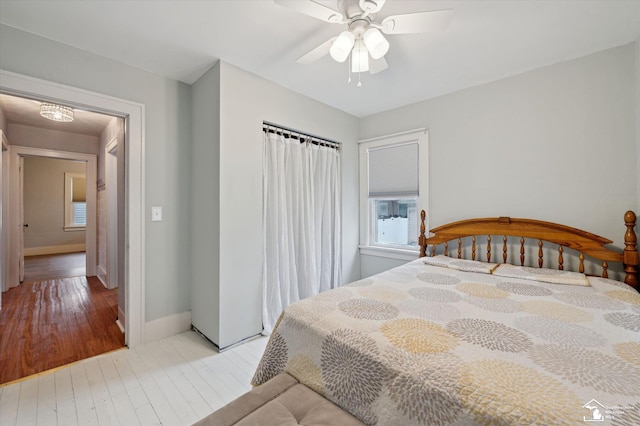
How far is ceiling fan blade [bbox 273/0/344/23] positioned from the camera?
127 centimetres

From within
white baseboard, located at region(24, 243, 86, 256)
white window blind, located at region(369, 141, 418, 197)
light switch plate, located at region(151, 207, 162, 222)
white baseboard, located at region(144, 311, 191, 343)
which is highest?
white window blind, located at region(369, 141, 418, 197)

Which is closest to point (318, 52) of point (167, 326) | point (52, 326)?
point (167, 326)

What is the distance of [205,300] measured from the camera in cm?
236

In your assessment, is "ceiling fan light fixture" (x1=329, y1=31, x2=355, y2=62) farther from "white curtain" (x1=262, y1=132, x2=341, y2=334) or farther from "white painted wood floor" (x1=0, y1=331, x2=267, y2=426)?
"white painted wood floor" (x1=0, y1=331, x2=267, y2=426)

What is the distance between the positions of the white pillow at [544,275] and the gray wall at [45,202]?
7935 mm

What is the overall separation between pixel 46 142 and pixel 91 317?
2980 millimetres

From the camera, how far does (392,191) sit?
10.5 ft

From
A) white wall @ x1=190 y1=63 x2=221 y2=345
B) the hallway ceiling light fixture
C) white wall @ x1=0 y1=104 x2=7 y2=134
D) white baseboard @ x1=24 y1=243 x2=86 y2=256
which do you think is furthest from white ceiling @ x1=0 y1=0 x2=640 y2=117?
white baseboard @ x1=24 y1=243 x2=86 y2=256

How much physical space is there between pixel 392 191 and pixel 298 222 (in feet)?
4.03

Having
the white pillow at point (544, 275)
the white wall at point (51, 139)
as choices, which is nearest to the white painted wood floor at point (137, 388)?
the white pillow at point (544, 275)

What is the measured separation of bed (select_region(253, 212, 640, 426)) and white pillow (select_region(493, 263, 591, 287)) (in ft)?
0.04

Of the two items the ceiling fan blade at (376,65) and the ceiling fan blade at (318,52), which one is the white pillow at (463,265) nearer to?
the ceiling fan blade at (376,65)

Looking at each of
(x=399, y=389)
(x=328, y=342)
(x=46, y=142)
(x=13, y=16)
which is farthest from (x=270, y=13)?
(x=46, y=142)

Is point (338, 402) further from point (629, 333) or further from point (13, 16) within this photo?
point (13, 16)
